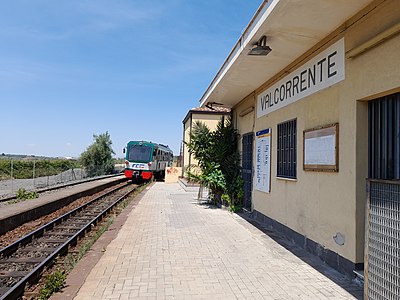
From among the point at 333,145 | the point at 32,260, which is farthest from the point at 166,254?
the point at 333,145

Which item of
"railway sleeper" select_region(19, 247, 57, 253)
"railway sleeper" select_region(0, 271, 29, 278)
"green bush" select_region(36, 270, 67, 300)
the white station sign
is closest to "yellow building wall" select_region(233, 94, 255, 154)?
the white station sign

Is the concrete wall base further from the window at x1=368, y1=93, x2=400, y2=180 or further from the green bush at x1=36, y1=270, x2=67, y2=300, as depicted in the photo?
the green bush at x1=36, y1=270, x2=67, y2=300

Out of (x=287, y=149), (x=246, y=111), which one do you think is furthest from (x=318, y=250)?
(x=246, y=111)

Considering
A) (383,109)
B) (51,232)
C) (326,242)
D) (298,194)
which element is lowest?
(51,232)

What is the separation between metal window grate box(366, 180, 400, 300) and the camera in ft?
10.3

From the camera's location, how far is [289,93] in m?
7.22

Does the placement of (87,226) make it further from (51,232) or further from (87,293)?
(87,293)

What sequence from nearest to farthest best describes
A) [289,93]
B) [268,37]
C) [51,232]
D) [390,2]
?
[390,2], [268,37], [289,93], [51,232]

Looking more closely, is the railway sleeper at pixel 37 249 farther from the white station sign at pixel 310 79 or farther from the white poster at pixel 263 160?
the white station sign at pixel 310 79

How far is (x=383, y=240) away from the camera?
331 cm

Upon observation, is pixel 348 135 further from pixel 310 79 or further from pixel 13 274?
pixel 13 274

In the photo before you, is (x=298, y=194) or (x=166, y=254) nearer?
(x=166, y=254)

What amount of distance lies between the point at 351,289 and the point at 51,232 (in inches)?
279

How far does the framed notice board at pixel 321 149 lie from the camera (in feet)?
17.1
